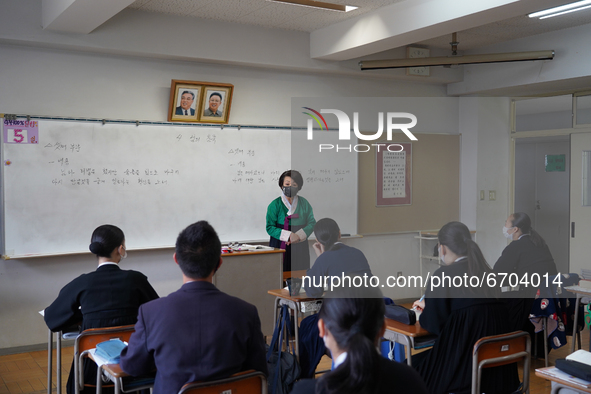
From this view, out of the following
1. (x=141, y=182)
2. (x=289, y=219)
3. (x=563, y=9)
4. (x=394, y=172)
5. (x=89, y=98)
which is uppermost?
(x=563, y=9)

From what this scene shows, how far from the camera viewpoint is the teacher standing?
5047 millimetres

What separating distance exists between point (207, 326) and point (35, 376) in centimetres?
284

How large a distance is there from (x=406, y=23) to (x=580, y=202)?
10.5 feet

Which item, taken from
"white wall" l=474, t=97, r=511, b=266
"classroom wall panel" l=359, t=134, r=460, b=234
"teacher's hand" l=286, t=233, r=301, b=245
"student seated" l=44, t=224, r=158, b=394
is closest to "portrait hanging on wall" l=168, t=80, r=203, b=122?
"teacher's hand" l=286, t=233, r=301, b=245

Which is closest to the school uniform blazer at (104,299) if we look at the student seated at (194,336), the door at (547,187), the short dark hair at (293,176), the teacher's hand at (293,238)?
the student seated at (194,336)

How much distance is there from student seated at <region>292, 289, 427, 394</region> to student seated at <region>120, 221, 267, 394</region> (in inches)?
23.4

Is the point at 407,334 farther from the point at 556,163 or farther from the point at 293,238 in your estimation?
the point at 556,163

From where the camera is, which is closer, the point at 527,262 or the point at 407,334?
the point at 407,334

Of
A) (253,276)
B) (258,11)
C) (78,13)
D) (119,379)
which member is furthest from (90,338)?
(258,11)

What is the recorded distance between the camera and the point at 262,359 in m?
2.09

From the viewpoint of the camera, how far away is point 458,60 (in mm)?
5504

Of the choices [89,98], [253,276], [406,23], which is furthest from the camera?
[89,98]

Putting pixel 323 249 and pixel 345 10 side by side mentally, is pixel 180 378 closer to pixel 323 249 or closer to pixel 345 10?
pixel 323 249

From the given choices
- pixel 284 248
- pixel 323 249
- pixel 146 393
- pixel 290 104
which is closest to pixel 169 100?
pixel 290 104
